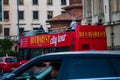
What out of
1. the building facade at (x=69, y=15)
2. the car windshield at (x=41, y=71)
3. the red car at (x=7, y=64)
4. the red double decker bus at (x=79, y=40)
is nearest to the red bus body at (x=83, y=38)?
the red double decker bus at (x=79, y=40)

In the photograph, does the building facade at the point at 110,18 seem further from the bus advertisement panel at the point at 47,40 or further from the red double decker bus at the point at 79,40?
the red double decker bus at the point at 79,40

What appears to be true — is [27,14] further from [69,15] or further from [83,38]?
[83,38]

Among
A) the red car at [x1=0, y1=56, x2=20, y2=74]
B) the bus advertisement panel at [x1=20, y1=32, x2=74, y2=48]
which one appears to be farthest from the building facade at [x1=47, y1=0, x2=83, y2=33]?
the bus advertisement panel at [x1=20, y1=32, x2=74, y2=48]

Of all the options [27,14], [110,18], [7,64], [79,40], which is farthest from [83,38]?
[27,14]

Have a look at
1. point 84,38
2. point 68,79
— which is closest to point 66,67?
point 68,79

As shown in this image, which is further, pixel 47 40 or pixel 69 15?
pixel 69 15

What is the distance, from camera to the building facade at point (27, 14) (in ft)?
283

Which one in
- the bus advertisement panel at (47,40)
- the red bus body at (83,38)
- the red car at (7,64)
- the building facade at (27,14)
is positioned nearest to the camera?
the red bus body at (83,38)

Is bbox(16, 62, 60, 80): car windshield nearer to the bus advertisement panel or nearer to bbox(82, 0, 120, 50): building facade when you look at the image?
the bus advertisement panel

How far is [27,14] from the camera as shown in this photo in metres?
88.2

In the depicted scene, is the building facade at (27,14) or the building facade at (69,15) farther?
the building facade at (27,14)

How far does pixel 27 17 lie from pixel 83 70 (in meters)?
80.2

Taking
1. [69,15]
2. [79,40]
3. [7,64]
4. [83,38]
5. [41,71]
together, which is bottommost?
[7,64]

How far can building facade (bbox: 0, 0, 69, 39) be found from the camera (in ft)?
283
